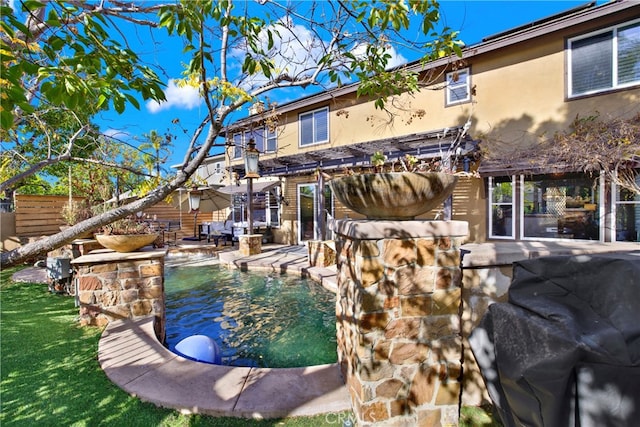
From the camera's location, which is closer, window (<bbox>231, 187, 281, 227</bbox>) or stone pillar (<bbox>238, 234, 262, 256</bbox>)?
stone pillar (<bbox>238, 234, 262, 256</bbox>)

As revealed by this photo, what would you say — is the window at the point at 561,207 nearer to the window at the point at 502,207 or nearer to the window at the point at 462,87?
the window at the point at 502,207

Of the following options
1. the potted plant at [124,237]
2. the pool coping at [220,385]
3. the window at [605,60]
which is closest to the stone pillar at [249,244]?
the potted plant at [124,237]

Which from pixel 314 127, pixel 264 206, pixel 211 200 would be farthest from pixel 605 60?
pixel 211 200

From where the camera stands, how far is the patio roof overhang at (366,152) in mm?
8398

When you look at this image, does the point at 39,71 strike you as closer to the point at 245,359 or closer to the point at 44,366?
the point at 44,366

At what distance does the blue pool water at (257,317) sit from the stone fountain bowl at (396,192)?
2405 mm

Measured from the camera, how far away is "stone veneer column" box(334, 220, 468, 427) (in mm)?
2350

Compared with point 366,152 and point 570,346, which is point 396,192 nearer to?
point 570,346

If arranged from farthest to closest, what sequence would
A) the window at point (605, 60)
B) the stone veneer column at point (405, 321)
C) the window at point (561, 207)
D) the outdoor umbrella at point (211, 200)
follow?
1. the outdoor umbrella at point (211, 200)
2. the window at point (561, 207)
3. the window at point (605, 60)
4. the stone veneer column at point (405, 321)

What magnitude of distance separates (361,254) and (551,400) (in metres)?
1.38

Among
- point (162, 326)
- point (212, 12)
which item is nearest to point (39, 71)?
point (212, 12)

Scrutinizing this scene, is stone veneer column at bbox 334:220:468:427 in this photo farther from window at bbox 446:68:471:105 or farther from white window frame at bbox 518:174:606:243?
window at bbox 446:68:471:105

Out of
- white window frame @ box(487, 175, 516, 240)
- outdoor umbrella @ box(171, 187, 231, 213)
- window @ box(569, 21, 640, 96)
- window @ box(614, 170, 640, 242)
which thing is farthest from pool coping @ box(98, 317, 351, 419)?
outdoor umbrella @ box(171, 187, 231, 213)

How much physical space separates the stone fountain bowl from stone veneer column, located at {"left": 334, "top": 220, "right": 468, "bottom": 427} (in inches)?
6.3
